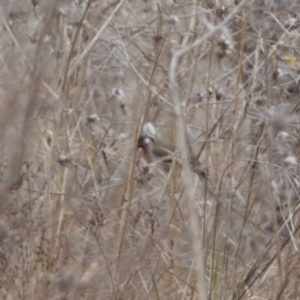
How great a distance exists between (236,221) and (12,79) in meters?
1.22

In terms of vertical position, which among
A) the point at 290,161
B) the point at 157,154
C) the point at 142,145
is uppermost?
the point at 290,161

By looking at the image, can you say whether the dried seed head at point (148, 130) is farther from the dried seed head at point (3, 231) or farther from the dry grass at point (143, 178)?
the dried seed head at point (3, 231)

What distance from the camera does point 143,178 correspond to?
8.86ft

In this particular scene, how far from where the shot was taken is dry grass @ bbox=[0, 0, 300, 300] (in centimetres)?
180

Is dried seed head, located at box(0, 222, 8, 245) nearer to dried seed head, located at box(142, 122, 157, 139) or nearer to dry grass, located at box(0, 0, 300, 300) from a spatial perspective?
dry grass, located at box(0, 0, 300, 300)

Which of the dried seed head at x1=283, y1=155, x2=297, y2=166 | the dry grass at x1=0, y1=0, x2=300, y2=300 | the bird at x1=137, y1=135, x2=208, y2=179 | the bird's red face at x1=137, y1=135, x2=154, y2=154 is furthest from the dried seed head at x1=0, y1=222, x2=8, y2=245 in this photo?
the bird's red face at x1=137, y1=135, x2=154, y2=154

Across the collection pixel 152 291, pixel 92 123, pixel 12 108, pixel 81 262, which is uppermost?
pixel 12 108

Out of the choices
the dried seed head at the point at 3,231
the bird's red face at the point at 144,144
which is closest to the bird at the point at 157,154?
the bird's red face at the point at 144,144

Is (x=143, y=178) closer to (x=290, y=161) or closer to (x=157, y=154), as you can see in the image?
(x=157, y=154)

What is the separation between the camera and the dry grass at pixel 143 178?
1805 millimetres

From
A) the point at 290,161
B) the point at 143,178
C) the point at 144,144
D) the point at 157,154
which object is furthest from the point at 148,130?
the point at 290,161

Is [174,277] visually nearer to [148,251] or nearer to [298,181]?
[148,251]

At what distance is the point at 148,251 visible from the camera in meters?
2.09

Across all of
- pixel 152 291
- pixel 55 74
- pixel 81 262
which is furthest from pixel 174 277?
pixel 55 74
